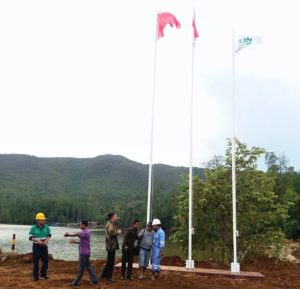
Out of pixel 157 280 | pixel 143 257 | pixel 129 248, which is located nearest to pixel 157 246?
pixel 143 257

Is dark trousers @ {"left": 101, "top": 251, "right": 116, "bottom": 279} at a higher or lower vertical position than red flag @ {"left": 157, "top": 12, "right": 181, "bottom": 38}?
lower

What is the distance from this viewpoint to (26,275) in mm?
12633

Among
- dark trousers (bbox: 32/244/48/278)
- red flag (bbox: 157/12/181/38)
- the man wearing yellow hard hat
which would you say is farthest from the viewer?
red flag (bbox: 157/12/181/38)

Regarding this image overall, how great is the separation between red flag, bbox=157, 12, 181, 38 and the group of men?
7.58 m

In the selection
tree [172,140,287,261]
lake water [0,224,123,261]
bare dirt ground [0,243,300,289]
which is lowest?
lake water [0,224,123,261]

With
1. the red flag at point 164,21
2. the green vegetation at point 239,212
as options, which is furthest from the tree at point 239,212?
the red flag at point 164,21

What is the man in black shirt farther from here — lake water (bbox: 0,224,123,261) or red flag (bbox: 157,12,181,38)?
lake water (bbox: 0,224,123,261)

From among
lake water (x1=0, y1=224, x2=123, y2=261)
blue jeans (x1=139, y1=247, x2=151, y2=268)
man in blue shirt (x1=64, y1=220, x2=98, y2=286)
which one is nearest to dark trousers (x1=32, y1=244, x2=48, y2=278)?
man in blue shirt (x1=64, y1=220, x2=98, y2=286)

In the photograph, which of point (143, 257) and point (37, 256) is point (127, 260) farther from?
point (37, 256)

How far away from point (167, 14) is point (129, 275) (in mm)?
9697

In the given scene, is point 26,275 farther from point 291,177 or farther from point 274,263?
point 291,177

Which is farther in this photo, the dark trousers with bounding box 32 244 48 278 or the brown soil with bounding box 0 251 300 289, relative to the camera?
the dark trousers with bounding box 32 244 48 278

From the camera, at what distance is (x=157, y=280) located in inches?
473

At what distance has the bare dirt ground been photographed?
11.0 metres
